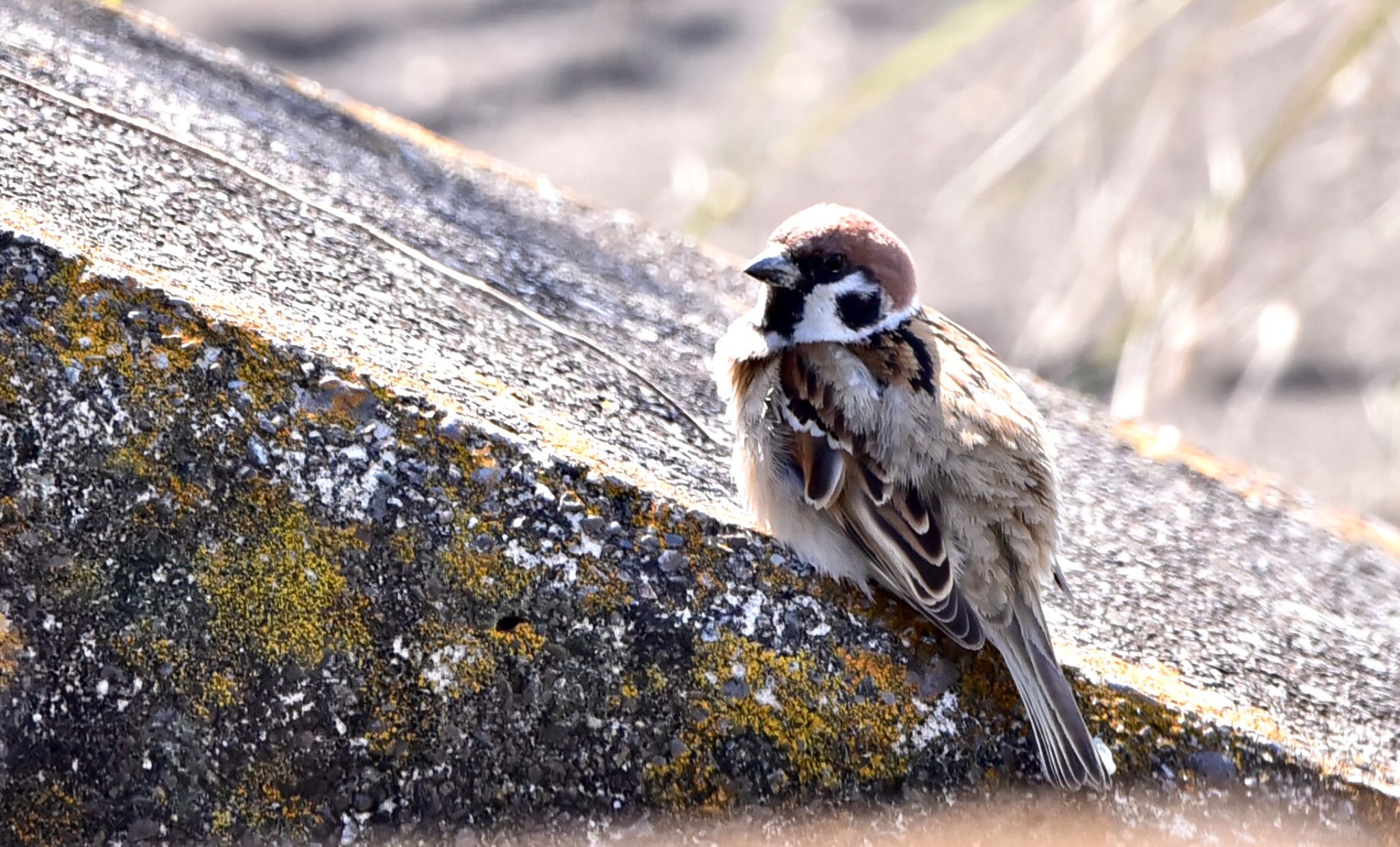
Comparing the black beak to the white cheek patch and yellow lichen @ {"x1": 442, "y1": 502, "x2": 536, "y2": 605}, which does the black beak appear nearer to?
the white cheek patch

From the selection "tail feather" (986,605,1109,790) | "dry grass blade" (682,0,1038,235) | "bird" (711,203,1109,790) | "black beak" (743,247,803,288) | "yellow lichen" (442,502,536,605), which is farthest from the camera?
"dry grass blade" (682,0,1038,235)

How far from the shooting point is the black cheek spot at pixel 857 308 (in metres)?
3.12

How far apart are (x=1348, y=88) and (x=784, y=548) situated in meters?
2.86

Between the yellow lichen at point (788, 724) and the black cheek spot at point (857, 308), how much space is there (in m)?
1.14

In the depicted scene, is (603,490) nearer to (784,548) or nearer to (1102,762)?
(784,548)

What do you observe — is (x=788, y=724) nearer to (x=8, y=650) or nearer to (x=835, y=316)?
(x=8, y=650)

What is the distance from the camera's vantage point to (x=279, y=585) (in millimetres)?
1968

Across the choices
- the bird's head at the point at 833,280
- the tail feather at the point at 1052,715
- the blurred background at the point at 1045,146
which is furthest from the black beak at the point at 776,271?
the blurred background at the point at 1045,146

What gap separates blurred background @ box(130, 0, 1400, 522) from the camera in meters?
4.52

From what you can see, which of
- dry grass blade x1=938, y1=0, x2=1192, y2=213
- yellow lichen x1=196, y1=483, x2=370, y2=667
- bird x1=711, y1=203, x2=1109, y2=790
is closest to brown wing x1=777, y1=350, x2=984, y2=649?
bird x1=711, y1=203, x2=1109, y2=790

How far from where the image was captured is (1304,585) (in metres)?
3.14

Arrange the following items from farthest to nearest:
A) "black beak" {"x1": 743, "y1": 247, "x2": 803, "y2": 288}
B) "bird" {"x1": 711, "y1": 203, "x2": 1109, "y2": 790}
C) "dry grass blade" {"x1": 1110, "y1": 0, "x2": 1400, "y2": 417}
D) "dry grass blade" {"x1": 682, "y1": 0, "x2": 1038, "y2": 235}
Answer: "dry grass blade" {"x1": 682, "y1": 0, "x2": 1038, "y2": 235} < "dry grass blade" {"x1": 1110, "y1": 0, "x2": 1400, "y2": 417} < "black beak" {"x1": 743, "y1": 247, "x2": 803, "y2": 288} < "bird" {"x1": 711, "y1": 203, "x2": 1109, "y2": 790}

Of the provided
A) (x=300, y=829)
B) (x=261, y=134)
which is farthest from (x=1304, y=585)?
(x=261, y=134)

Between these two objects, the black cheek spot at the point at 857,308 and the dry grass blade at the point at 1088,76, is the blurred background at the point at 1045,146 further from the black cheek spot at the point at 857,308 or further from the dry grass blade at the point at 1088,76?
the black cheek spot at the point at 857,308
